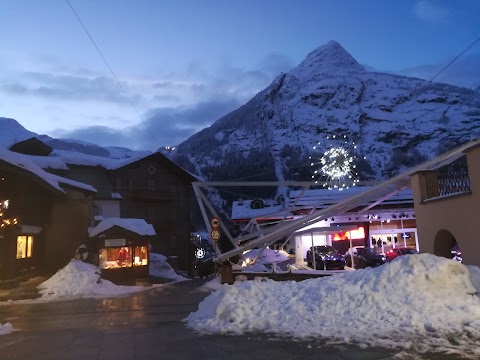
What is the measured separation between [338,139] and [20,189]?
477 feet

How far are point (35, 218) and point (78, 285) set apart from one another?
24.6 feet

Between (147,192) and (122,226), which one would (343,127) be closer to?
(147,192)

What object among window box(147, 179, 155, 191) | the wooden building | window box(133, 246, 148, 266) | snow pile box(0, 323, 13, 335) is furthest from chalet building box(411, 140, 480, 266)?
window box(147, 179, 155, 191)

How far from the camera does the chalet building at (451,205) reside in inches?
485

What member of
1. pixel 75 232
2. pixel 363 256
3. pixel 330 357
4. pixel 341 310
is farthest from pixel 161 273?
pixel 330 357

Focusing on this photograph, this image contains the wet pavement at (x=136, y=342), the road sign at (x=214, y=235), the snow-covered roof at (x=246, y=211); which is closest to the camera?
the wet pavement at (x=136, y=342)

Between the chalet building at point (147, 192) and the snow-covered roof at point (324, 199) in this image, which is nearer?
the snow-covered roof at point (324, 199)

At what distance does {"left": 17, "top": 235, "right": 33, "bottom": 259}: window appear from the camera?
83.7ft

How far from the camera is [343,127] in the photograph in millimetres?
169875

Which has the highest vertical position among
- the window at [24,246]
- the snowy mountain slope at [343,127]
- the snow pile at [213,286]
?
the snowy mountain slope at [343,127]

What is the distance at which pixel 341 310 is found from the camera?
9641mm

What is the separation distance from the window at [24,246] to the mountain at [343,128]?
86.8m

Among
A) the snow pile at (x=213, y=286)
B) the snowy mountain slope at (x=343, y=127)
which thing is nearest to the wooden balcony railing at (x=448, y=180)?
the snow pile at (x=213, y=286)

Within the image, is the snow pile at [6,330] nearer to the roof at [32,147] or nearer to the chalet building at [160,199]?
the roof at [32,147]
